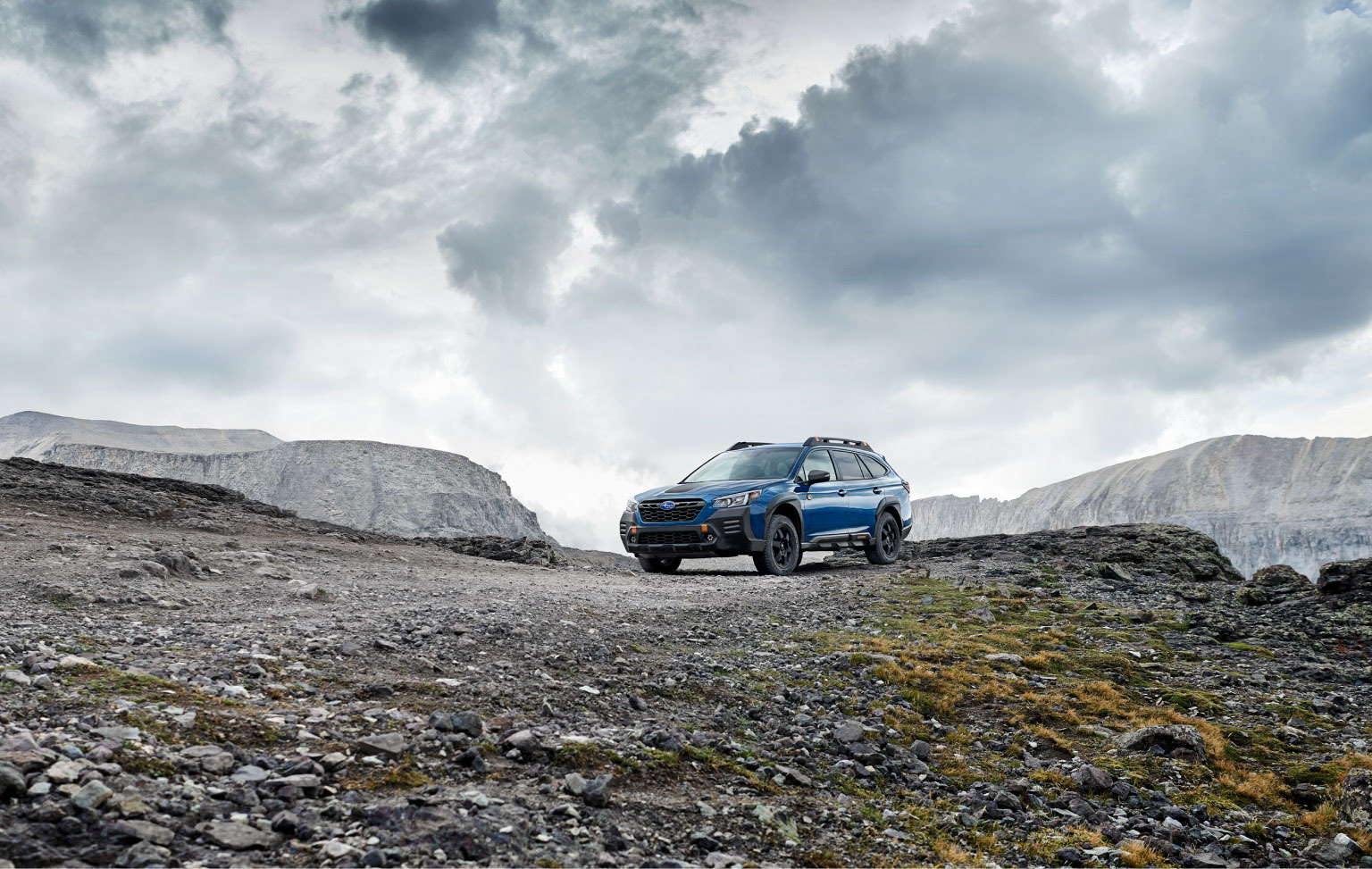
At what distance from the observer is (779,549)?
50.3 ft

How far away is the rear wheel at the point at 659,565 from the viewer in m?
15.9

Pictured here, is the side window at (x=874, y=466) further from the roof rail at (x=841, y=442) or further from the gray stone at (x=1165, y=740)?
the gray stone at (x=1165, y=740)

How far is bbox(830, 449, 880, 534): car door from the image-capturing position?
16.6 m

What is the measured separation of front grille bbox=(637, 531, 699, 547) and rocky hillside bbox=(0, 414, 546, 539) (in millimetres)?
48480

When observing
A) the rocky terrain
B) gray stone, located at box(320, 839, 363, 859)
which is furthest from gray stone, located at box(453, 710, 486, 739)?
gray stone, located at box(320, 839, 363, 859)

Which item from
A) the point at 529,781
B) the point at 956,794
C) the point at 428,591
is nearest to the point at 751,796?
the point at 529,781

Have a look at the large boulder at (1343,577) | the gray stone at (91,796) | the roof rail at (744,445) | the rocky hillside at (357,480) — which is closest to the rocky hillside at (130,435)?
the rocky hillside at (357,480)

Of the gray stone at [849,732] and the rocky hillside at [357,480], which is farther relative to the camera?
the rocky hillside at [357,480]

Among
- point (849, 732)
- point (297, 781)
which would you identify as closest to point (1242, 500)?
point (849, 732)

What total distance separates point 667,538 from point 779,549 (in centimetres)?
213

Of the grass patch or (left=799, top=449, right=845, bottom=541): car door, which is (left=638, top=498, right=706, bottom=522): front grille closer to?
(left=799, top=449, right=845, bottom=541): car door

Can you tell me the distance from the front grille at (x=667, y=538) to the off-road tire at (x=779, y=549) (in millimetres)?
1158

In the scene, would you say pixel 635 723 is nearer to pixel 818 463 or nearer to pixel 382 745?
pixel 382 745

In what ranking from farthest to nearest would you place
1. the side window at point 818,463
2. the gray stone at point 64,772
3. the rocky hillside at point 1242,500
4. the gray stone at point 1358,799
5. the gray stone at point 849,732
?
the rocky hillside at point 1242,500 < the side window at point 818,463 < the gray stone at point 849,732 < the gray stone at point 1358,799 < the gray stone at point 64,772
